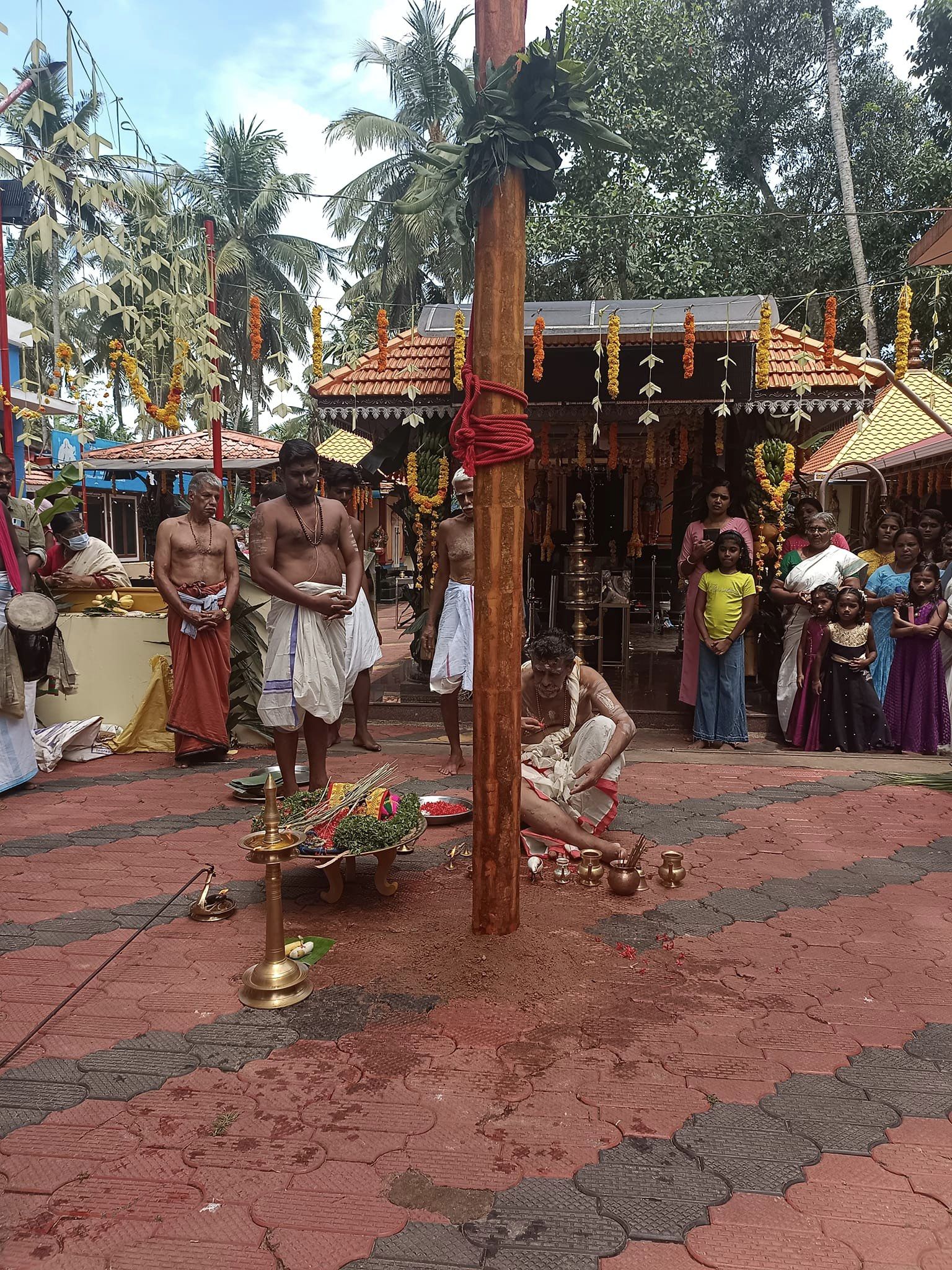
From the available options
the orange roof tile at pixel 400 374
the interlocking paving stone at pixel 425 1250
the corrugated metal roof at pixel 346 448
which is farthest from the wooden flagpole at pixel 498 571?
the corrugated metal roof at pixel 346 448

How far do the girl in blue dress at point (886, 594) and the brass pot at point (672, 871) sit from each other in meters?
3.36

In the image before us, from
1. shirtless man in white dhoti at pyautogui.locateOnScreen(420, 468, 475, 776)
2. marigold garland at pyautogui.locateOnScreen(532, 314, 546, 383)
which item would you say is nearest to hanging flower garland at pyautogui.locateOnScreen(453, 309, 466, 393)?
marigold garland at pyautogui.locateOnScreen(532, 314, 546, 383)

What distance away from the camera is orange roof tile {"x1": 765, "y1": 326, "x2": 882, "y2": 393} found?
7488mm

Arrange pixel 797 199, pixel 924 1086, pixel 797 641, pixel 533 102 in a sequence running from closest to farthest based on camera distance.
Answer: pixel 924 1086 → pixel 533 102 → pixel 797 641 → pixel 797 199

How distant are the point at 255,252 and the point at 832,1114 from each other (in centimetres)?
3071

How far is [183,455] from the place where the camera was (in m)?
16.1

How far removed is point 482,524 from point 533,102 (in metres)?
1.39

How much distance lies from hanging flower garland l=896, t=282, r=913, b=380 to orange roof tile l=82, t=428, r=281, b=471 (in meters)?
11.6

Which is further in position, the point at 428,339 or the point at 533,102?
the point at 428,339

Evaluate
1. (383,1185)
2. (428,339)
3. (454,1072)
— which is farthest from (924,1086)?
(428,339)

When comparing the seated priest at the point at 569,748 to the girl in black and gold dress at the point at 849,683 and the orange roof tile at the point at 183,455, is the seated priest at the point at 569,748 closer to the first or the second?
the girl in black and gold dress at the point at 849,683

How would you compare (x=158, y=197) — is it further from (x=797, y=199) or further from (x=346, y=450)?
(x=797, y=199)

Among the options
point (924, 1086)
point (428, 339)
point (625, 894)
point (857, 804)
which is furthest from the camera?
point (428, 339)

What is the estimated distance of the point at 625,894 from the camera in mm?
3908
